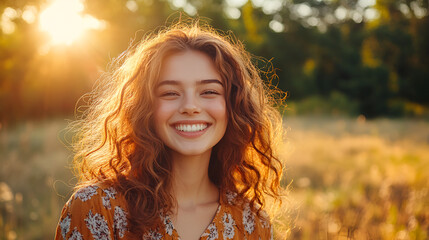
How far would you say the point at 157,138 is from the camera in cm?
206

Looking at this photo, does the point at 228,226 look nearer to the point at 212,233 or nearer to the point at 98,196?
the point at 212,233

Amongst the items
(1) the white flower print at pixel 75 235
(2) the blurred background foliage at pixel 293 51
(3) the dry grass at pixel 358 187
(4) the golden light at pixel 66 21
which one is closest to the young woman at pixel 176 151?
(1) the white flower print at pixel 75 235

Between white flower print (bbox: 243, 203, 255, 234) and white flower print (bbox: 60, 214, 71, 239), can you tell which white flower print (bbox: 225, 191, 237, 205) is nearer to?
white flower print (bbox: 243, 203, 255, 234)

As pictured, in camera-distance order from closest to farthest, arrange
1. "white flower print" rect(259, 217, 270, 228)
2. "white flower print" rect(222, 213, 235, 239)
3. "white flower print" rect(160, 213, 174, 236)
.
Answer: "white flower print" rect(160, 213, 174, 236) → "white flower print" rect(222, 213, 235, 239) → "white flower print" rect(259, 217, 270, 228)

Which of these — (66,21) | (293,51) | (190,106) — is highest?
(293,51)

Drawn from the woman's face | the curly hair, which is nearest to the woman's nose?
the woman's face

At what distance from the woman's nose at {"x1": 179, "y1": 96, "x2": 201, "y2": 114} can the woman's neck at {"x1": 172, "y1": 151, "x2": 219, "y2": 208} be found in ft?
1.12

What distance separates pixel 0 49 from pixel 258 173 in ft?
50.1

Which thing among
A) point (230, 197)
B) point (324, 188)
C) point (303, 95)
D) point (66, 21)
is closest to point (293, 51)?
point (303, 95)

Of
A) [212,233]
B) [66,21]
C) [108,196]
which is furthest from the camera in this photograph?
[66,21]

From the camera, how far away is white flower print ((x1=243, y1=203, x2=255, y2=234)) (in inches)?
85.6

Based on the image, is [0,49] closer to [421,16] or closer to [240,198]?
[240,198]

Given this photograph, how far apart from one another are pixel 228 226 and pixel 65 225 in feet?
2.81

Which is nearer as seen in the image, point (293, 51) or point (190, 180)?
point (190, 180)
